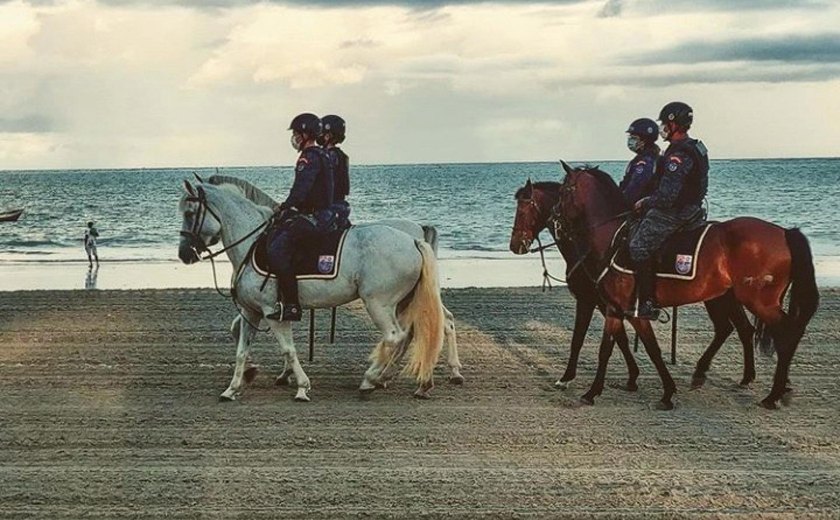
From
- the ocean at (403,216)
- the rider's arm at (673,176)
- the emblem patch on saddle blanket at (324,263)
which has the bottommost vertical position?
the ocean at (403,216)

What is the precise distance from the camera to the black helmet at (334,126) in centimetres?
1043

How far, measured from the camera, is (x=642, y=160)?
10.5 m

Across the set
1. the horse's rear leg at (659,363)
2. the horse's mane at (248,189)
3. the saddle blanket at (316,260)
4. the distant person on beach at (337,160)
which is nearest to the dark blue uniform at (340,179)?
the distant person on beach at (337,160)

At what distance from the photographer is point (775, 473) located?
25.0 ft

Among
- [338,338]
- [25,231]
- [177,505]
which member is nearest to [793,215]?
[25,231]

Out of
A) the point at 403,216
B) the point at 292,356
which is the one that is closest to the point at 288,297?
the point at 292,356

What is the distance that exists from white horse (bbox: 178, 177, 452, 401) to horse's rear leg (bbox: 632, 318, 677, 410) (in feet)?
6.29

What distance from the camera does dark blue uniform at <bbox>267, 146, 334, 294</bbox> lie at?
962 cm

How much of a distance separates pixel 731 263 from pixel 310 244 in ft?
12.9

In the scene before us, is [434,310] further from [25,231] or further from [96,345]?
[25,231]

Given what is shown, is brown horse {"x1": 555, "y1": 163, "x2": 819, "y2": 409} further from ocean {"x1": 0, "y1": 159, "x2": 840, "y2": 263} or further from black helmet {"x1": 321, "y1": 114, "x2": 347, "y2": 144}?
ocean {"x1": 0, "y1": 159, "x2": 840, "y2": 263}

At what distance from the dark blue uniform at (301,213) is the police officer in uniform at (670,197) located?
9.68 ft

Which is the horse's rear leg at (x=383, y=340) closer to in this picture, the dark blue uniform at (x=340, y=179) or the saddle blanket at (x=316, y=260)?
the saddle blanket at (x=316, y=260)

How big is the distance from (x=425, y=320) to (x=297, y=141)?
6.87 ft
